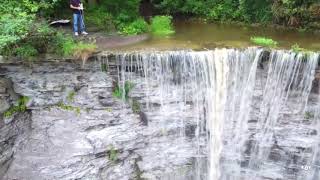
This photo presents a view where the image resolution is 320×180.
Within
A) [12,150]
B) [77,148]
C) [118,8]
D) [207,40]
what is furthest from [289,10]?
[12,150]

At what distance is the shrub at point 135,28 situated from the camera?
12.3 m

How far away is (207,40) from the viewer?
12.2m

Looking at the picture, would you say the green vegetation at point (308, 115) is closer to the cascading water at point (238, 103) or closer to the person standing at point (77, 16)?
the cascading water at point (238, 103)

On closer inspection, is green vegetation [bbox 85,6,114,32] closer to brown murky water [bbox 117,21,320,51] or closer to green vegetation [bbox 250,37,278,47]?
brown murky water [bbox 117,21,320,51]

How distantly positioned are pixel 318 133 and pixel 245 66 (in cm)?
242

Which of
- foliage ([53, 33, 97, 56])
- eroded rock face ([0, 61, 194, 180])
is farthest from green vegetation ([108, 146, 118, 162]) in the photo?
foliage ([53, 33, 97, 56])

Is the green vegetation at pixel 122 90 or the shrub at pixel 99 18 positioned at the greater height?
the shrub at pixel 99 18

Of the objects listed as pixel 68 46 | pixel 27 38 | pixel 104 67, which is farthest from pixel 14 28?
pixel 104 67

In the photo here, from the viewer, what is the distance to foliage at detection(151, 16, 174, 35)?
1304 centimetres

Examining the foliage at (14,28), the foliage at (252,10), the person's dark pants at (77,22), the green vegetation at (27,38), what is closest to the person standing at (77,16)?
the person's dark pants at (77,22)

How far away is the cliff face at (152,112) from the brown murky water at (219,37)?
1150 mm

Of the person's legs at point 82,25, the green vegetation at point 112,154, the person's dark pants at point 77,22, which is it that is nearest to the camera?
the green vegetation at point 112,154

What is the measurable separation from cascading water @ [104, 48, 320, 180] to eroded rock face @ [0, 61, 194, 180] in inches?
19.4

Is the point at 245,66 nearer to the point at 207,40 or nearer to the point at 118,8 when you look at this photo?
the point at 207,40
